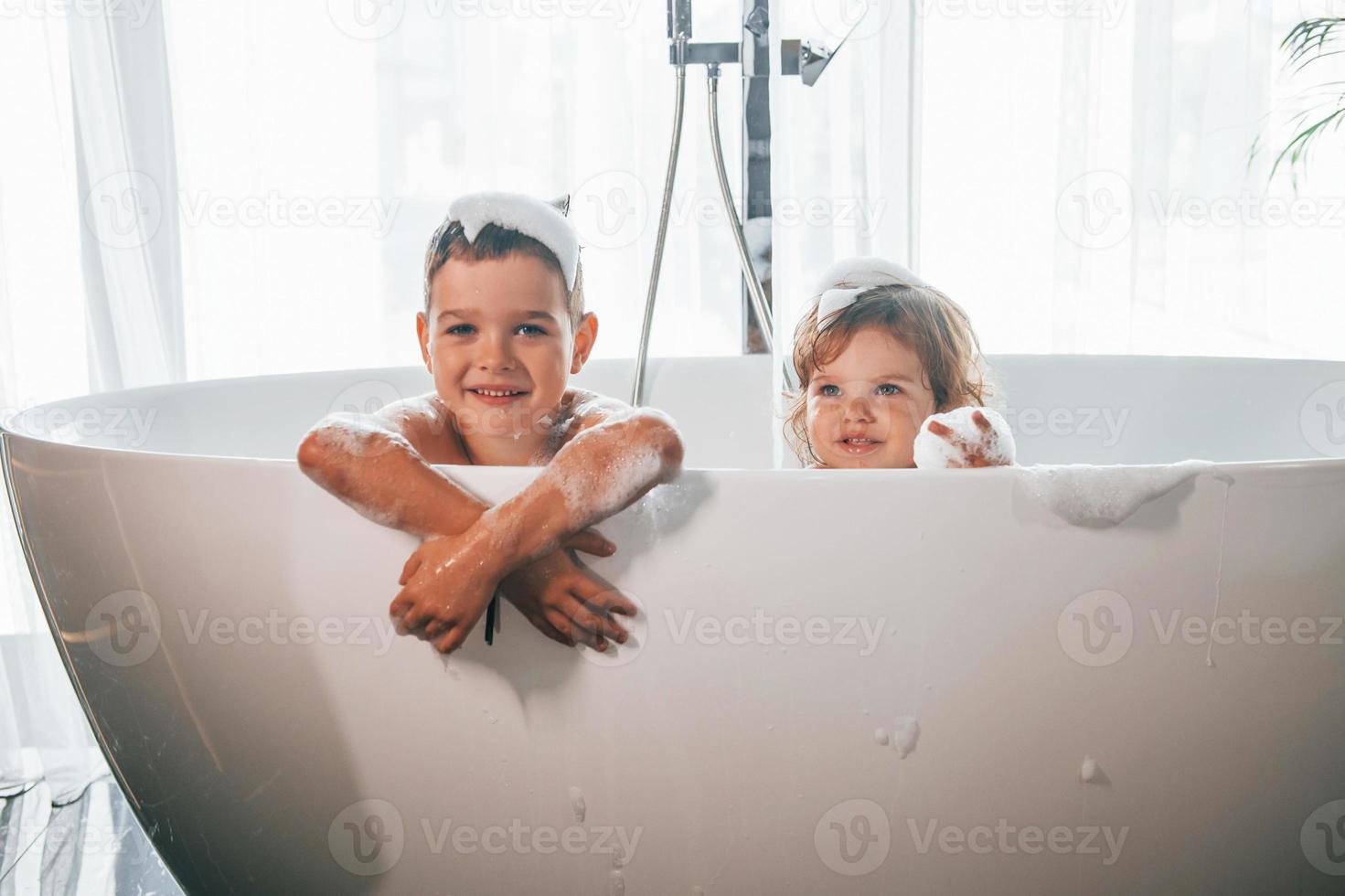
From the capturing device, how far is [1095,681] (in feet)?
2.68

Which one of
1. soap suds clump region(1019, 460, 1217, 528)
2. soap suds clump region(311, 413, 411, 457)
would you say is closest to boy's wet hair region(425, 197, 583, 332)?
soap suds clump region(311, 413, 411, 457)

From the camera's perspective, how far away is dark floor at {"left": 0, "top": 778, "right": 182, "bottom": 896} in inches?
53.4

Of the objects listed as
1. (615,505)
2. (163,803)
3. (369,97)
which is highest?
(369,97)

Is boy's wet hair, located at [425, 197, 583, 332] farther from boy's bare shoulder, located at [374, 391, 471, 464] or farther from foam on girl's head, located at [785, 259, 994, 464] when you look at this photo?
foam on girl's head, located at [785, 259, 994, 464]

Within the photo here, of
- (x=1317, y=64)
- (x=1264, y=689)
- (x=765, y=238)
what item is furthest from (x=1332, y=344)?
(x=1264, y=689)

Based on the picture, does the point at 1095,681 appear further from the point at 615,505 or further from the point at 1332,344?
the point at 1332,344

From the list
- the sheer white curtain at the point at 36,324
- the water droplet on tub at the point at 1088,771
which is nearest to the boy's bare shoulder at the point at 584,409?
the water droplet on tub at the point at 1088,771

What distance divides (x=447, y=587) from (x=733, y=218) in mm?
923

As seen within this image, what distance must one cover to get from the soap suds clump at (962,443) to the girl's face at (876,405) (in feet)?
0.51

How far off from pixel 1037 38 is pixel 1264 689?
62.3 inches

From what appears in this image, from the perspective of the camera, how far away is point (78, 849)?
4.77ft

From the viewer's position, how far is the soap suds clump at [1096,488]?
2.57ft

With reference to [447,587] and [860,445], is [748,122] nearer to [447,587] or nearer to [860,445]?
[860,445]

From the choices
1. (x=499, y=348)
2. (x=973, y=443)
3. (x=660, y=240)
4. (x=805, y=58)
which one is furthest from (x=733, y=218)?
(x=973, y=443)
